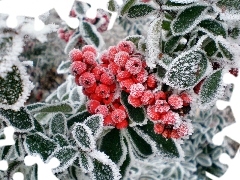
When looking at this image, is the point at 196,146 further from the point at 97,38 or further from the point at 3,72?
the point at 3,72

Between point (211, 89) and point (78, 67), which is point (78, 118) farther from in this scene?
point (211, 89)

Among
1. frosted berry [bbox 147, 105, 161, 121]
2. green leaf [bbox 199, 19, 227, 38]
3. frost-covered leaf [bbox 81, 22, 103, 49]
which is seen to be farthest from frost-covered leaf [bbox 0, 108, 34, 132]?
frost-covered leaf [bbox 81, 22, 103, 49]

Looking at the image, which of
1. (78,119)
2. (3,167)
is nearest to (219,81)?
(78,119)

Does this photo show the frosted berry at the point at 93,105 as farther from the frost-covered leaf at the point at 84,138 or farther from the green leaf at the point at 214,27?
the green leaf at the point at 214,27

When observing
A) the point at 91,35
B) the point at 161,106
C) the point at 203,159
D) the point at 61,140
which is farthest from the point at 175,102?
the point at 203,159

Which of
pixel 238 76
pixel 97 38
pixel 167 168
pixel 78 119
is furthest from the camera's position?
pixel 167 168

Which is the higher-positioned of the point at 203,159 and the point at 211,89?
the point at 211,89

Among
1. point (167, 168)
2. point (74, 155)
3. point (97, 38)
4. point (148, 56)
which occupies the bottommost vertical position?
point (167, 168)

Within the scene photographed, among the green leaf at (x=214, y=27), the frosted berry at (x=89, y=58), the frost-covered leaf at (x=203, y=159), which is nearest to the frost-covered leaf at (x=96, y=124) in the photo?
the frosted berry at (x=89, y=58)
